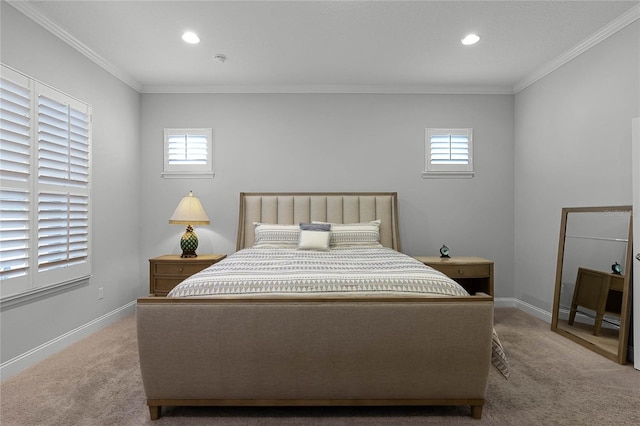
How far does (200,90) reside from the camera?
4277 mm

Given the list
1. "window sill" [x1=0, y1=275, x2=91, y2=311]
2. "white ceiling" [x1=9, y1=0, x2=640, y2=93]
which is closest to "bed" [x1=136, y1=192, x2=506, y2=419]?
"window sill" [x1=0, y1=275, x2=91, y2=311]

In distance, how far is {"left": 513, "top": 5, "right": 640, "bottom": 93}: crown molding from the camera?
2764 millimetres

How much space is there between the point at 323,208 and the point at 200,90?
83.2 inches

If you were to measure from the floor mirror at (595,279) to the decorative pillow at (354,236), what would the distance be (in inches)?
72.1

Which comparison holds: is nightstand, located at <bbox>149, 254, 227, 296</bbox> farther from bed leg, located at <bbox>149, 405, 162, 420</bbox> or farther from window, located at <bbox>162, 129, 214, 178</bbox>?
bed leg, located at <bbox>149, 405, 162, 420</bbox>

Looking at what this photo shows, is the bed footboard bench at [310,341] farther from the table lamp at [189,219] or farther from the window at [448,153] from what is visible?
the window at [448,153]

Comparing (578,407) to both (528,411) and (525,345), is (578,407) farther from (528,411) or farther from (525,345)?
(525,345)

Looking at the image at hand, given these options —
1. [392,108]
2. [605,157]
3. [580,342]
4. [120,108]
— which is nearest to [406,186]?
[392,108]

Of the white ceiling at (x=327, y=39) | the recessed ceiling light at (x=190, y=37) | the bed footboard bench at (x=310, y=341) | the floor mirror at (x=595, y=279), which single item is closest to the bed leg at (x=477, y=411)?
the bed footboard bench at (x=310, y=341)

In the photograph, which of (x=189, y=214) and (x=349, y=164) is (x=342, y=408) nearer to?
(x=189, y=214)

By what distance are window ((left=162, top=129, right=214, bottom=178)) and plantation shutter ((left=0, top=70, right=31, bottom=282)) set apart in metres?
1.73

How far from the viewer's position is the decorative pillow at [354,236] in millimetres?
3654

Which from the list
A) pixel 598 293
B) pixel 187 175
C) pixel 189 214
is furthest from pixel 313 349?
pixel 187 175

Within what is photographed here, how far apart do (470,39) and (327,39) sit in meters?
1.28
